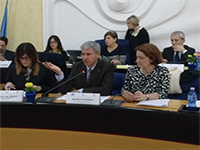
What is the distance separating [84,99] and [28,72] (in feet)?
3.06

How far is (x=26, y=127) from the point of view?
170 cm

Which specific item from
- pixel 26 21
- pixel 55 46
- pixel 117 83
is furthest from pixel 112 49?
pixel 26 21

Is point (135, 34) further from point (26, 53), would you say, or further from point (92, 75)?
point (26, 53)

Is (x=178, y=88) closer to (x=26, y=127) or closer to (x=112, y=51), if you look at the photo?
(x=26, y=127)

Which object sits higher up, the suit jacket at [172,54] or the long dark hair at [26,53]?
the suit jacket at [172,54]

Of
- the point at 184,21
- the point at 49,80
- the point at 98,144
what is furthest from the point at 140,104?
the point at 184,21

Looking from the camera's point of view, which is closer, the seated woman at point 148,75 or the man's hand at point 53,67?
the seated woman at point 148,75

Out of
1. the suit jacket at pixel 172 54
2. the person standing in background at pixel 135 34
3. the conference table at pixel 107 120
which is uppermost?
the person standing in background at pixel 135 34

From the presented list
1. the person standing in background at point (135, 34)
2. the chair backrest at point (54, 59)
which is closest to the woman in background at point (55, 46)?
the person standing in background at point (135, 34)

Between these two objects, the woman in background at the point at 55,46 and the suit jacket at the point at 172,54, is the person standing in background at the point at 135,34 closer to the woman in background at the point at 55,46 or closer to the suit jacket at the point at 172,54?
the suit jacket at the point at 172,54

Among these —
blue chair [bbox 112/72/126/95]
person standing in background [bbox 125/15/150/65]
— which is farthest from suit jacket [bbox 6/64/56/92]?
Answer: person standing in background [bbox 125/15/150/65]

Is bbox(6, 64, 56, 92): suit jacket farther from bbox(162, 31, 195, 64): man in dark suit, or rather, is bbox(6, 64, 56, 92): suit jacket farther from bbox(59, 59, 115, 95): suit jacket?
bbox(162, 31, 195, 64): man in dark suit

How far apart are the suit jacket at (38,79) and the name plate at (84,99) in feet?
2.32

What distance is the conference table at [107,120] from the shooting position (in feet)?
4.76
